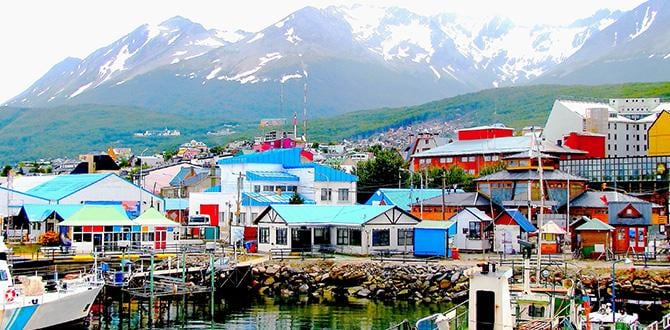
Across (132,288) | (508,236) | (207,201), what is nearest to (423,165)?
(207,201)

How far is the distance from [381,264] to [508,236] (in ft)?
36.2

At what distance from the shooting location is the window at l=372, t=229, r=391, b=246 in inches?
2314

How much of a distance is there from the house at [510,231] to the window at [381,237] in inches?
286

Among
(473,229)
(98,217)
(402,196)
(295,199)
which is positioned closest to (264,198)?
(295,199)

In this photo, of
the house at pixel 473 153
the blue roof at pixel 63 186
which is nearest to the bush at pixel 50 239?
the blue roof at pixel 63 186

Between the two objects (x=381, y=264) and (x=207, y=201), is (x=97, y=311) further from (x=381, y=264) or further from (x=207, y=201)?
(x=207, y=201)

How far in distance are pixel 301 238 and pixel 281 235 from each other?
1375 mm

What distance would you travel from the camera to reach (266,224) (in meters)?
61.2

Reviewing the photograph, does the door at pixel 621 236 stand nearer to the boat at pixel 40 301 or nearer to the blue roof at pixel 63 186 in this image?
the boat at pixel 40 301

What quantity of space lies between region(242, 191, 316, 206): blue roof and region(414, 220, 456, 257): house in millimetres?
19037

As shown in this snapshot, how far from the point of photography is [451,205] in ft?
225

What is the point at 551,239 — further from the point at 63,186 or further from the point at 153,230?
the point at 63,186

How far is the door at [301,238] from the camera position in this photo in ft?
199

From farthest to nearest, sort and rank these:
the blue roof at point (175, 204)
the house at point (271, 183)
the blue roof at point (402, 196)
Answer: the blue roof at point (175, 204), the blue roof at point (402, 196), the house at point (271, 183)
